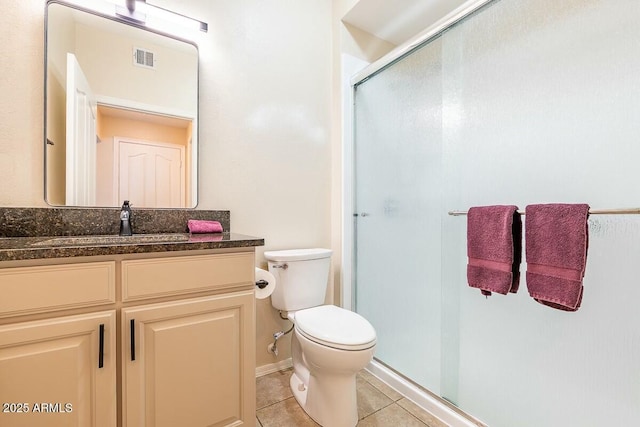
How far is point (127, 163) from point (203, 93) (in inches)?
21.0

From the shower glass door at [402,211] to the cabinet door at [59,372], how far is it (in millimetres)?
1425

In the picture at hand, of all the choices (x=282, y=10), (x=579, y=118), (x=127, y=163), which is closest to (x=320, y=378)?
(x=127, y=163)

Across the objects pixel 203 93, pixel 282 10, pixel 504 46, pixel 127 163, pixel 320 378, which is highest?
pixel 282 10

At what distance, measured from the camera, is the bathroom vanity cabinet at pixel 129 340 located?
0.79 metres

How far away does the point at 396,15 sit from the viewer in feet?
6.29

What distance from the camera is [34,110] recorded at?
1208mm

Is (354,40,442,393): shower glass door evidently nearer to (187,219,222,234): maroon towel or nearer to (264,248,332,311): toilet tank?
(264,248,332,311): toilet tank

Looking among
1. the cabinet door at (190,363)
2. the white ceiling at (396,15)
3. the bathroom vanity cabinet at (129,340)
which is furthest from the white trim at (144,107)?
the white ceiling at (396,15)

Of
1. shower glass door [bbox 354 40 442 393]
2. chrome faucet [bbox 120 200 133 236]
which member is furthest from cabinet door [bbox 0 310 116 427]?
shower glass door [bbox 354 40 442 393]

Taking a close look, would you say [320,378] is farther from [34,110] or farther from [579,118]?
[34,110]

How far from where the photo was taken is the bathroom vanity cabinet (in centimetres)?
79

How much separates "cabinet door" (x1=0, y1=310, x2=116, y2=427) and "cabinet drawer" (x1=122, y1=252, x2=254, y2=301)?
0.11m

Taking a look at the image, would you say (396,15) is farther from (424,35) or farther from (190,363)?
(190,363)

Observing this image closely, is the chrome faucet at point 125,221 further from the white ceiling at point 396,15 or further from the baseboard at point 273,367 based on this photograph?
the white ceiling at point 396,15
